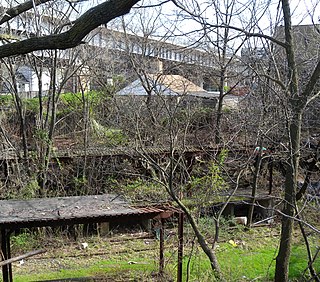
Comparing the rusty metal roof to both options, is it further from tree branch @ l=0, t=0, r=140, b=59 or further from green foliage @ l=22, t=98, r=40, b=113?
green foliage @ l=22, t=98, r=40, b=113

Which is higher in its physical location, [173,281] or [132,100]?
[132,100]

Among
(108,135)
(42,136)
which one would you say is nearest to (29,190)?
(42,136)

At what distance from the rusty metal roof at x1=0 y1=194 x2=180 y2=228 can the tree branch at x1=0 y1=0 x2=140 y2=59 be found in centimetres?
288

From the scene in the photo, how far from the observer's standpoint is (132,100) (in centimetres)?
940

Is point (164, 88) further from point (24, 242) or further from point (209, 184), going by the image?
point (24, 242)

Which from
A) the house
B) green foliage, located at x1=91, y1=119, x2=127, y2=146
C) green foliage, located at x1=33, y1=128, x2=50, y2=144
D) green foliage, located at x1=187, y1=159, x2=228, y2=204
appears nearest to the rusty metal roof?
green foliage, located at x1=187, y1=159, x2=228, y2=204

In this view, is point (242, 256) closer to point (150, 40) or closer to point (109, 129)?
point (109, 129)

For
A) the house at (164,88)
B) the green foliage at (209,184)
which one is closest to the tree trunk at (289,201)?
the green foliage at (209,184)

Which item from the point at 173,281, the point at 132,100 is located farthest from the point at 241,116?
the point at 173,281

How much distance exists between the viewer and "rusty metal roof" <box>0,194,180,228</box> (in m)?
4.96

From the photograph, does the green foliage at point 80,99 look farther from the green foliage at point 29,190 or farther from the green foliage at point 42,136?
the green foliage at point 29,190

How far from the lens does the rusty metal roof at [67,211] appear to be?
4.96 m

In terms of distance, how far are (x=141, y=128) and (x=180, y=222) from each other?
2.98m

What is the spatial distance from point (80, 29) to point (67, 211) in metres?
3.46
